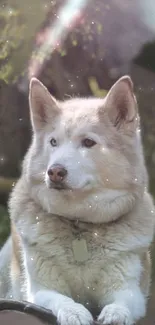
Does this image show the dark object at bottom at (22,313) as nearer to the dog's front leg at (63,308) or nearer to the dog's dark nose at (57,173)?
the dog's front leg at (63,308)

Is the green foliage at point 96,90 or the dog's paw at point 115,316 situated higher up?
the green foliage at point 96,90

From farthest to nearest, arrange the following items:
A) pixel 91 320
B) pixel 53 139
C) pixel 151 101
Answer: pixel 151 101
pixel 53 139
pixel 91 320

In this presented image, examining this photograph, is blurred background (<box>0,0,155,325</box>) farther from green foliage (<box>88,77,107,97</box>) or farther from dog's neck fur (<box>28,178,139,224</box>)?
dog's neck fur (<box>28,178,139,224</box>)

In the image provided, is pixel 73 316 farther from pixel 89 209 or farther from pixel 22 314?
pixel 89 209

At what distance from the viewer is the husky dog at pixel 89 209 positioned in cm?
103

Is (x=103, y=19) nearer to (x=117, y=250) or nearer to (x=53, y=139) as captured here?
(x=53, y=139)

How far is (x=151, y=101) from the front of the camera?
3.79ft

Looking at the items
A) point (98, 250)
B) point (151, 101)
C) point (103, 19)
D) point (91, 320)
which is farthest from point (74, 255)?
point (103, 19)

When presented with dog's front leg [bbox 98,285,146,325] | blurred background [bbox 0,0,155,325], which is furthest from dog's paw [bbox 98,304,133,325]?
blurred background [bbox 0,0,155,325]

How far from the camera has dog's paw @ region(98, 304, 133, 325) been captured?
3.11 feet

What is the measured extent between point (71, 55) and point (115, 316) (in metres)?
0.50

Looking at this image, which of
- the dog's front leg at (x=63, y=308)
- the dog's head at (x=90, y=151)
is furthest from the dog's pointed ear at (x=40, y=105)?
the dog's front leg at (x=63, y=308)

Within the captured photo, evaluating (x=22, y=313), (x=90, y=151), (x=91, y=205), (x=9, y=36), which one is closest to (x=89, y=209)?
(x=91, y=205)

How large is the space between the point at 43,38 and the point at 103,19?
4.8 inches
